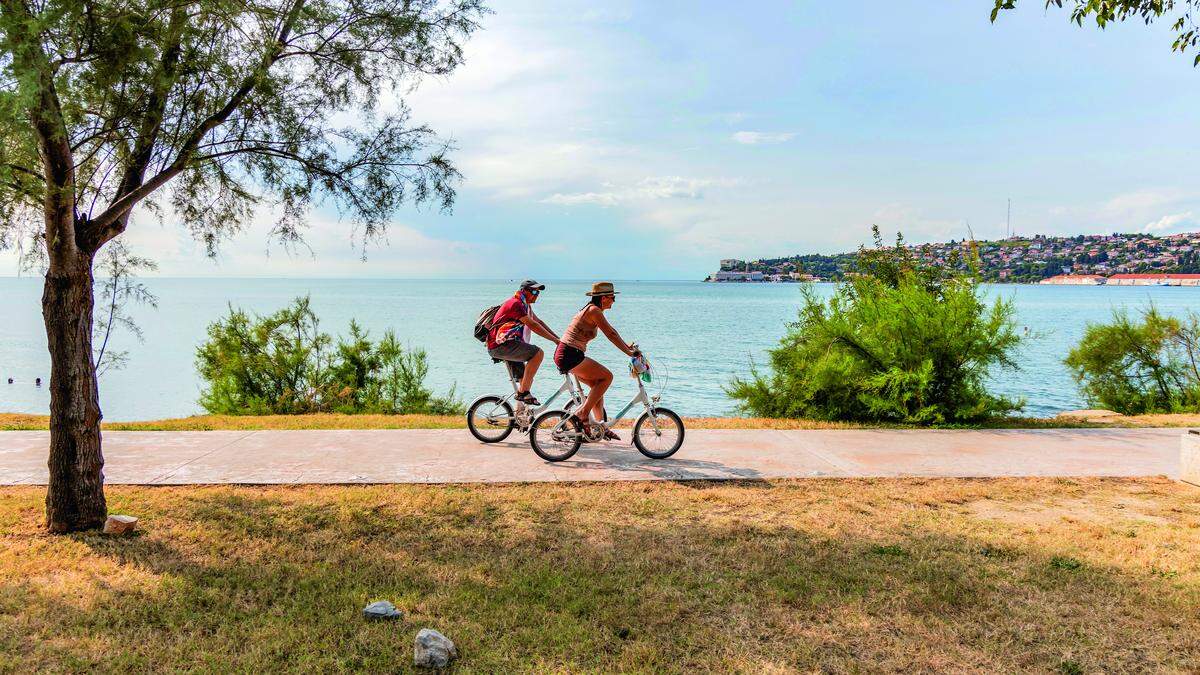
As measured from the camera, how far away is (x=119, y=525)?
5555 millimetres

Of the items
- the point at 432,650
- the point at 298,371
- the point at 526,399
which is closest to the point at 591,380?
the point at 526,399

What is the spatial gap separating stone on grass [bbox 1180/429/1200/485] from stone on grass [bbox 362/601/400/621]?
24.3ft

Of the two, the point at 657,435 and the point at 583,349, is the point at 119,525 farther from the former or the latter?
the point at 657,435

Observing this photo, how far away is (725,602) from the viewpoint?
447 centimetres

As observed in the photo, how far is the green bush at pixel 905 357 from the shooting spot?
10.8 m

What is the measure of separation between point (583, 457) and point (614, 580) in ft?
11.3

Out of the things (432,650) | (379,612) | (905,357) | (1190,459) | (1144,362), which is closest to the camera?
(432,650)

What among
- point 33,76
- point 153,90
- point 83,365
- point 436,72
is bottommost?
point 83,365

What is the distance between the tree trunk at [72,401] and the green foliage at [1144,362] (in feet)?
60.7

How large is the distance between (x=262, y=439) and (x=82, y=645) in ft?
17.6

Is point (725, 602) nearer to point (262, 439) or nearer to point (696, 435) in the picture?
point (696, 435)

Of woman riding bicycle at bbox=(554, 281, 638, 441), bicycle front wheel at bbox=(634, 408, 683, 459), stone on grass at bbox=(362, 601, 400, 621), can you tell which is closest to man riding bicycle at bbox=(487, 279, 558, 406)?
woman riding bicycle at bbox=(554, 281, 638, 441)

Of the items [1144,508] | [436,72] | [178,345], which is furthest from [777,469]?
[178,345]

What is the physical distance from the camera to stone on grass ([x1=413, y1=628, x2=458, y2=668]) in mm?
3703
